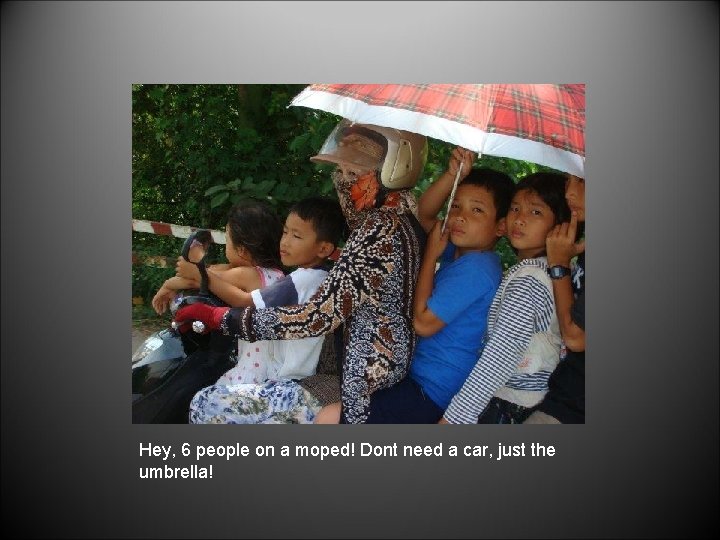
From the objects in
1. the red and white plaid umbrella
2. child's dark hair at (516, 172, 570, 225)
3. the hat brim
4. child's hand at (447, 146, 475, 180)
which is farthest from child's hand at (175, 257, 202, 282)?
child's dark hair at (516, 172, 570, 225)

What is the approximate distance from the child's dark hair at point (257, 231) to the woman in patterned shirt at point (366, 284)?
438 millimetres

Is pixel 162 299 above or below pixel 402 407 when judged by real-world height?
above

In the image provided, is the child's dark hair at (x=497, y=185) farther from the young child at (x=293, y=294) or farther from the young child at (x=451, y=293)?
the young child at (x=293, y=294)

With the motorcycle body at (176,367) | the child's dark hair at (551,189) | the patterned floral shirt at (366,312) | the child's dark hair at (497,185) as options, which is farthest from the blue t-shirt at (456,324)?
the motorcycle body at (176,367)

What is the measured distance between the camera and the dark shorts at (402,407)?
362 centimetres

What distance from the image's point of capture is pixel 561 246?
3.53m

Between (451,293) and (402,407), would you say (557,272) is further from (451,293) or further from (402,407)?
(402,407)

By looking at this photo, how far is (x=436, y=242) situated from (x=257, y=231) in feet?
2.92

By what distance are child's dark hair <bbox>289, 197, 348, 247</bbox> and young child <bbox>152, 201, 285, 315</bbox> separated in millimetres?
216

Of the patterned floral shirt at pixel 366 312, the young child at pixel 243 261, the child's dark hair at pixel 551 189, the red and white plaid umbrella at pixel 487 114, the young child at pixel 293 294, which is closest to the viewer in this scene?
the red and white plaid umbrella at pixel 487 114

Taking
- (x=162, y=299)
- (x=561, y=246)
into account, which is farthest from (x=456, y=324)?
(x=162, y=299)

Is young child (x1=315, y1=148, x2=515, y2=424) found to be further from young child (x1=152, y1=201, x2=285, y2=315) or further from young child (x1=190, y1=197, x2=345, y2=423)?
young child (x1=152, y1=201, x2=285, y2=315)
